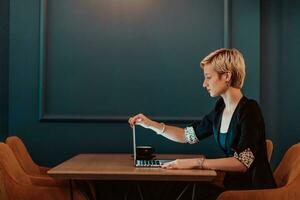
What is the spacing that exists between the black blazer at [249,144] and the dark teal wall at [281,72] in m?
→ 0.85

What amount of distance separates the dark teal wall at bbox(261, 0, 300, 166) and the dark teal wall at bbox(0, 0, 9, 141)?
172 cm

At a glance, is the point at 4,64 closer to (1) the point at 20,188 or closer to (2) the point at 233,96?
(1) the point at 20,188

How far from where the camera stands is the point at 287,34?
10.5ft

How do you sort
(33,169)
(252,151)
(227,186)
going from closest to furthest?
(252,151) < (227,186) < (33,169)

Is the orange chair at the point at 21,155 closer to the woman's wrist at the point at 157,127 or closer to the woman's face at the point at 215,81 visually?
the woman's wrist at the point at 157,127

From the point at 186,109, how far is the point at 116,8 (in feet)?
2.69

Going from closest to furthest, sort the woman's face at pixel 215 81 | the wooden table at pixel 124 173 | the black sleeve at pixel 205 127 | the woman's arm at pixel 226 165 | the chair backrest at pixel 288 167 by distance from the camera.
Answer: the wooden table at pixel 124 173, the woman's arm at pixel 226 165, the chair backrest at pixel 288 167, the woman's face at pixel 215 81, the black sleeve at pixel 205 127

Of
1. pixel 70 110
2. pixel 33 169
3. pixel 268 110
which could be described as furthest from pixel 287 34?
pixel 33 169

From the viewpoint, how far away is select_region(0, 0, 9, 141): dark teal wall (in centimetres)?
314

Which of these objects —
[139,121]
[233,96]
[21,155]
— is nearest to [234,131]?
[233,96]

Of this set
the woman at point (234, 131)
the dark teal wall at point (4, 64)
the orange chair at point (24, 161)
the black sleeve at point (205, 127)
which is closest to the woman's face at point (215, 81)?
the woman at point (234, 131)

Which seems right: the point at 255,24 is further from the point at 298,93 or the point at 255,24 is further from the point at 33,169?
the point at 33,169

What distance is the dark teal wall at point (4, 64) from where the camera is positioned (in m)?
3.14

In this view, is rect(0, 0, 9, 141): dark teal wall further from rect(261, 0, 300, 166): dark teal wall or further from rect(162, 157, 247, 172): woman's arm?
rect(261, 0, 300, 166): dark teal wall
